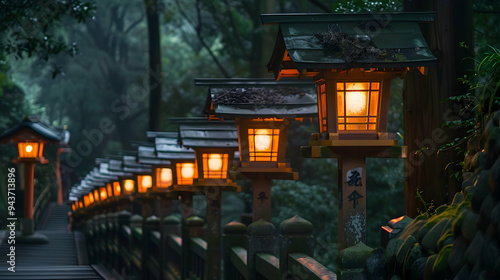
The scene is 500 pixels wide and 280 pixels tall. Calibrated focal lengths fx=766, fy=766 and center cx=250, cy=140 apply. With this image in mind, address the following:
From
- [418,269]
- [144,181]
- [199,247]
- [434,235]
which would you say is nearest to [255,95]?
[199,247]

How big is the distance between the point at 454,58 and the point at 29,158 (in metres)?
18.5

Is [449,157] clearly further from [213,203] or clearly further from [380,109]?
[213,203]

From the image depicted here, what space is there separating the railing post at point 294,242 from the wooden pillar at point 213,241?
420 cm

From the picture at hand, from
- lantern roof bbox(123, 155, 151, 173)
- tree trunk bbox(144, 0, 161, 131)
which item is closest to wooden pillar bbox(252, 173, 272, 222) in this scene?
lantern roof bbox(123, 155, 151, 173)

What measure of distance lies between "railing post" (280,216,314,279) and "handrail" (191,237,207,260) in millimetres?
4617

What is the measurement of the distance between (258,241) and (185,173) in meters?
5.85

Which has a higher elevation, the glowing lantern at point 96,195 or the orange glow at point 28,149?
the orange glow at point 28,149

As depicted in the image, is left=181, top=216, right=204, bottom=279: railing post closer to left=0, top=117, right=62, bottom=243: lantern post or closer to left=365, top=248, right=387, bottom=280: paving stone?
left=365, top=248, right=387, bottom=280: paving stone

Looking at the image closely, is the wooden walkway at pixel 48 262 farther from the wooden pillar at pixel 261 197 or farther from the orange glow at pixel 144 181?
the wooden pillar at pixel 261 197

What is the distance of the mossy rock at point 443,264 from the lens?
13.7ft

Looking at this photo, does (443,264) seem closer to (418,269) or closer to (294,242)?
(418,269)

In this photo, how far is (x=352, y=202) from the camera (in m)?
7.22

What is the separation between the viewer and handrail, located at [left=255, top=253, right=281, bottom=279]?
8260 mm

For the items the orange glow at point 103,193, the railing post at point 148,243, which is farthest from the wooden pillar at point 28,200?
the orange glow at point 103,193
